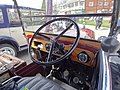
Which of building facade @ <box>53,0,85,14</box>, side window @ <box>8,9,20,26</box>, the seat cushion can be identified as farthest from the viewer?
side window @ <box>8,9,20,26</box>

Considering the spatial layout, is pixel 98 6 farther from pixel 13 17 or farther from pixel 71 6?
pixel 13 17

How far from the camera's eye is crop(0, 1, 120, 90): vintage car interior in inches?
64.9

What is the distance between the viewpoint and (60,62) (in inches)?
74.9

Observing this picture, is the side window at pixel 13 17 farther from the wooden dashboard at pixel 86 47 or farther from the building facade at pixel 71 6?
the wooden dashboard at pixel 86 47

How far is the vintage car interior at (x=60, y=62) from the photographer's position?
1.65m

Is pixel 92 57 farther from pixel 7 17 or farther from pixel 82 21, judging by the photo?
pixel 7 17

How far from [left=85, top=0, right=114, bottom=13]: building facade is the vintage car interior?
0.45 ft

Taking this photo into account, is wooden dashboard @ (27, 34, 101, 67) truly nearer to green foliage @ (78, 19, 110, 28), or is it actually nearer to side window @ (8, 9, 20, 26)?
green foliage @ (78, 19, 110, 28)

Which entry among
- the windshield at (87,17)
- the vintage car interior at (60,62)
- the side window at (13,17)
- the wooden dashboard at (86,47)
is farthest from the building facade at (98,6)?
the side window at (13,17)

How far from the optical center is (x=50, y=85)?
1.61 metres

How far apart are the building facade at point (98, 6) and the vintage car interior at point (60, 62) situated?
14 cm

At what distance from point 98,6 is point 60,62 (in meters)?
0.72

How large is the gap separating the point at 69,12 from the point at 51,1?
53 centimetres

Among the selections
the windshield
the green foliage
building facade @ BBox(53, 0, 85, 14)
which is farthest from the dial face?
building facade @ BBox(53, 0, 85, 14)
